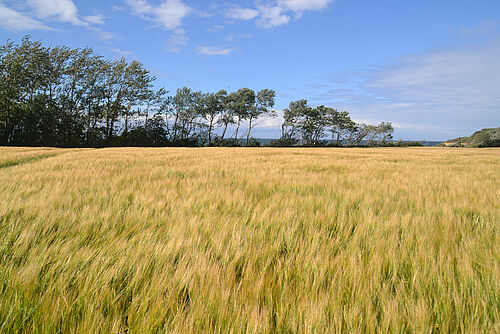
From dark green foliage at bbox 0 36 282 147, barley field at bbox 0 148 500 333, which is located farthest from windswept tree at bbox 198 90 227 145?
barley field at bbox 0 148 500 333

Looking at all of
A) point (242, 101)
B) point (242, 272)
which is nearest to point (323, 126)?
point (242, 101)

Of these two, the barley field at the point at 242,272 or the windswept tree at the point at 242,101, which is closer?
the barley field at the point at 242,272

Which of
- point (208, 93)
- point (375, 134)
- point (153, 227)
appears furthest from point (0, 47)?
point (375, 134)

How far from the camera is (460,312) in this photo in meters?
0.74

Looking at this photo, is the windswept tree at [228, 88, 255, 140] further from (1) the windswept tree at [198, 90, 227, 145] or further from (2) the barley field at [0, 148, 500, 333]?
(2) the barley field at [0, 148, 500, 333]

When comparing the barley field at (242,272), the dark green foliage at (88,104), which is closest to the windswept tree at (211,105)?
the dark green foliage at (88,104)

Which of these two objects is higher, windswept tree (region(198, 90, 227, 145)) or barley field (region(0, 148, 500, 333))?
windswept tree (region(198, 90, 227, 145))

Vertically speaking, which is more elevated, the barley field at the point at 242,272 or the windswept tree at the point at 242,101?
the windswept tree at the point at 242,101

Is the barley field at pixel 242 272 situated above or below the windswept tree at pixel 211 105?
below

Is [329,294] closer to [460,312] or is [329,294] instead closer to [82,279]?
[460,312]

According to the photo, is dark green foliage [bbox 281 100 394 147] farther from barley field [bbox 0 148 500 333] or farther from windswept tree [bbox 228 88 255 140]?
barley field [bbox 0 148 500 333]

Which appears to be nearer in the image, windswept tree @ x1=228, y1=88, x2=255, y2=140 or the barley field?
the barley field

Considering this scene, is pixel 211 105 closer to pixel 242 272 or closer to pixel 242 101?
pixel 242 101

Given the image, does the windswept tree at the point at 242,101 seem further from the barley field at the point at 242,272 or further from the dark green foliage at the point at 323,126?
the barley field at the point at 242,272
